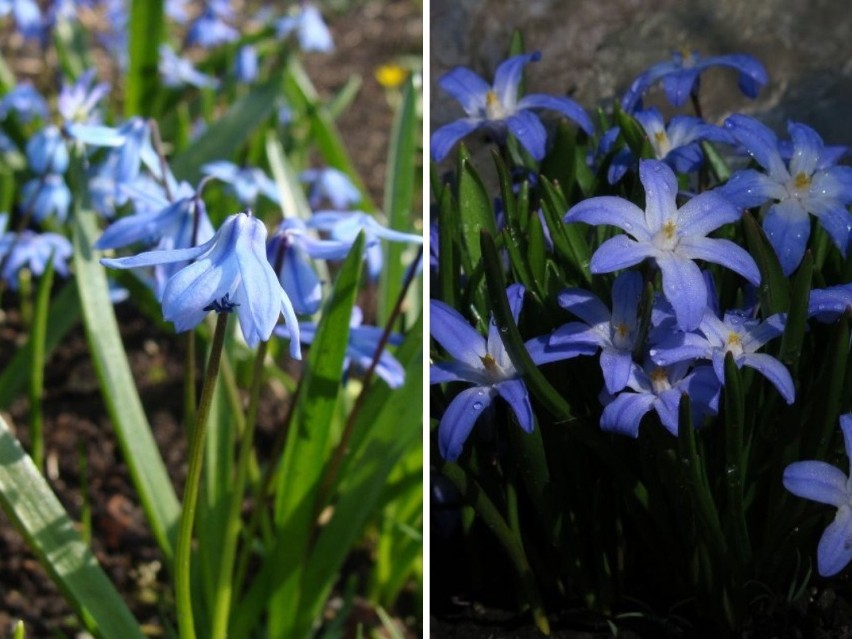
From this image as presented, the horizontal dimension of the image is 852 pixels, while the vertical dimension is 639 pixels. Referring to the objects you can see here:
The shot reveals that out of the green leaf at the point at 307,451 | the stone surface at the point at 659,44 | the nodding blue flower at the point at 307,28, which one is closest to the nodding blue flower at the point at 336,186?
the nodding blue flower at the point at 307,28

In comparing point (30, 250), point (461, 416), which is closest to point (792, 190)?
point (461, 416)

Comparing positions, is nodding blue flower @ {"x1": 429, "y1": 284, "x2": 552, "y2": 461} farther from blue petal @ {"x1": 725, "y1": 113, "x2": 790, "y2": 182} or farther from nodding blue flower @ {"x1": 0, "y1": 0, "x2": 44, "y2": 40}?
nodding blue flower @ {"x1": 0, "y1": 0, "x2": 44, "y2": 40}

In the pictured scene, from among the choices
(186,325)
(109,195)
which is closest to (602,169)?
(186,325)

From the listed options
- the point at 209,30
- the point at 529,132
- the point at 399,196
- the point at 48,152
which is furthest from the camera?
the point at 209,30

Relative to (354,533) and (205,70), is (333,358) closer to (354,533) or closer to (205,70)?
(354,533)

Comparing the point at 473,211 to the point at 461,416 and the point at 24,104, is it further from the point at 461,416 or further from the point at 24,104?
the point at 24,104

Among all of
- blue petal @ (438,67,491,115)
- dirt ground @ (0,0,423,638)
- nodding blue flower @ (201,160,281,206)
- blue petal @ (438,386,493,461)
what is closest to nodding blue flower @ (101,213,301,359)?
blue petal @ (438,386,493,461)
